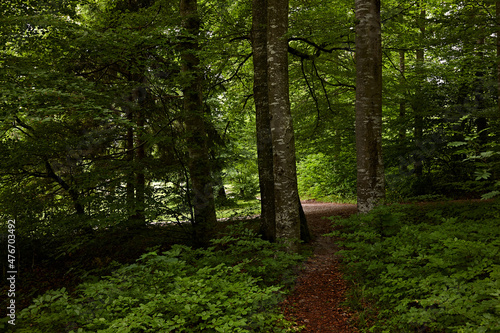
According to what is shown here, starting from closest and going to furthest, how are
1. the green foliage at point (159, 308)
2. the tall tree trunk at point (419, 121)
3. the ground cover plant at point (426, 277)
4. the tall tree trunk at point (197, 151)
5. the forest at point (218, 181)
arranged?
the ground cover plant at point (426, 277), the green foliage at point (159, 308), the forest at point (218, 181), the tall tree trunk at point (197, 151), the tall tree trunk at point (419, 121)

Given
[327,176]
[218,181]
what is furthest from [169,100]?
[327,176]

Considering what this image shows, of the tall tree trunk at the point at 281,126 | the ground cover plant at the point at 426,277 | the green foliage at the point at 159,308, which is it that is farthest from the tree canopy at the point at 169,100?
the green foliage at the point at 159,308

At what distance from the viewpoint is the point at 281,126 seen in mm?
5824

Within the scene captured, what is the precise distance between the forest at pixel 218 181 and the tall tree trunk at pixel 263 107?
0.03 meters

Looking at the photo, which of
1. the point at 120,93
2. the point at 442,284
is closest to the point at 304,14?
the point at 120,93

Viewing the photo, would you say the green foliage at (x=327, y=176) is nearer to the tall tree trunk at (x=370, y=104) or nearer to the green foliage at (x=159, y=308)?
the tall tree trunk at (x=370, y=104)

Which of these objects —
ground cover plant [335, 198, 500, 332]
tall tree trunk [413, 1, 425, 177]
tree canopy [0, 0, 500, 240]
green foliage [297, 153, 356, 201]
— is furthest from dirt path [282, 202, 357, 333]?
green foliage [297, 153, 356, 201]

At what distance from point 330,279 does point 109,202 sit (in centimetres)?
490

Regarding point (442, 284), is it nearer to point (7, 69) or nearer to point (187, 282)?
point (187, 282)

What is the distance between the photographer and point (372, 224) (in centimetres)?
532

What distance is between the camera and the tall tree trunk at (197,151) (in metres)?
7.46

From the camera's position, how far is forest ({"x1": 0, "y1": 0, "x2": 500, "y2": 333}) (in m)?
3.55

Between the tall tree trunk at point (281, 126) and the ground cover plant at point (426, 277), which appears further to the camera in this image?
the tall tree trunk at point (281, 126)

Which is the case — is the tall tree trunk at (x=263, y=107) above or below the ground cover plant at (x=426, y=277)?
above
